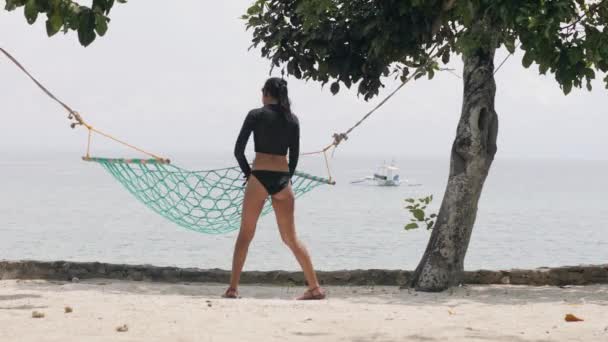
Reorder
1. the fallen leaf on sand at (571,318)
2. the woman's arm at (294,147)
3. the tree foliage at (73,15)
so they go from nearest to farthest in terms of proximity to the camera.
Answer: the tree foliage at (73,15) < the fallen leaf on sand at (571,318) < the woman's arm at (294,147)

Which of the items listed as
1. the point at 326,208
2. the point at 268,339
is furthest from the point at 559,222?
the point at 268,339

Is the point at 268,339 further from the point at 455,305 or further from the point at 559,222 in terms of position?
the point at 559,222

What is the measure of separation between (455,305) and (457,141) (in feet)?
5.37

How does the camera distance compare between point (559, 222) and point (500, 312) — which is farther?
point (559, 222)

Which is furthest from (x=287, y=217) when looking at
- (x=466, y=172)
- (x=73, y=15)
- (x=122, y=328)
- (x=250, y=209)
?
(x=73, y=15)

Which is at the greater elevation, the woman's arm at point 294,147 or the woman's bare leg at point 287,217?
the woman's arm at point 294,147

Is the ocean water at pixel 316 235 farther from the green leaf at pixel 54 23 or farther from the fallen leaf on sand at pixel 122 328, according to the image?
the green leaf at pixel 54 23

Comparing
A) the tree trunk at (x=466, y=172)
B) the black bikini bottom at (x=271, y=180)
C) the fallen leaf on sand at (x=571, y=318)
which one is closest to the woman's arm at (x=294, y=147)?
the black bikini bottom at (x=271, y=180)

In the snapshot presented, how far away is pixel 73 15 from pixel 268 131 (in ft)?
7.53

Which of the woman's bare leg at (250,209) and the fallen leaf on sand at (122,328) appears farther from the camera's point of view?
the woman's bare leg at (250,209)

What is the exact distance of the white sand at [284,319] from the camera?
510 cm

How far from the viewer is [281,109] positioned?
668cm

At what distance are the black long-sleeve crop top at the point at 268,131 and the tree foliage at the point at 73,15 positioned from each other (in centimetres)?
220

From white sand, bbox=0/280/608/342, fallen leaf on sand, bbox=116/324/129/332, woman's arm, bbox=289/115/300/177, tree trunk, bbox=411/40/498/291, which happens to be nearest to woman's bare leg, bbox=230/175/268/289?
woman's arm, bbox=289/115/300/177
